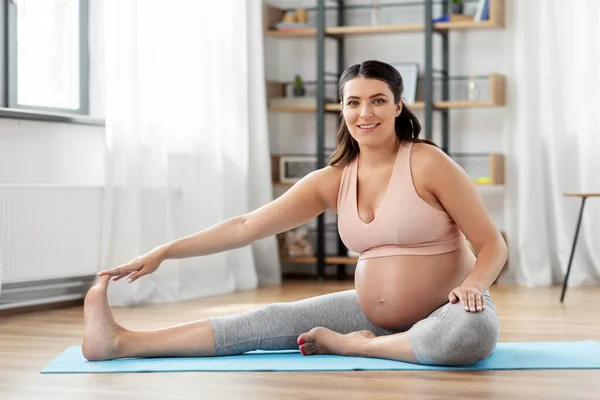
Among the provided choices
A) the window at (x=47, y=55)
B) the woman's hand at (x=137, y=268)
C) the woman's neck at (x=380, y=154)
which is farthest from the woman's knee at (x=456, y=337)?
the window at (x=47, y=55)

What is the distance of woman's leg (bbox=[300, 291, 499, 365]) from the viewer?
8.00ft

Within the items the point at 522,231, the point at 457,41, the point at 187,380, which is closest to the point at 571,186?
the point at 522,231

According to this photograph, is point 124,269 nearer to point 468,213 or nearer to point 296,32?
point 468,213

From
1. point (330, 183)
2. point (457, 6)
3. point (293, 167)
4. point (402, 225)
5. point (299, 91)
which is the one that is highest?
point (457, 6)

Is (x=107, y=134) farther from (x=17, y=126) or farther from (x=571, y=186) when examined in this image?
(x=571, y=186)

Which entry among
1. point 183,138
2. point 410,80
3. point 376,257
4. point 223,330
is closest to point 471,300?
point 376,257

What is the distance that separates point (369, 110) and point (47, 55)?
2.59 meters

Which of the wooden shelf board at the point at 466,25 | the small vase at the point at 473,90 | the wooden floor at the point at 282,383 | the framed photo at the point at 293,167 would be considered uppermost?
the wooden shelf board at the point at 466,25

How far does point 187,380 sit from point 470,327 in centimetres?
70

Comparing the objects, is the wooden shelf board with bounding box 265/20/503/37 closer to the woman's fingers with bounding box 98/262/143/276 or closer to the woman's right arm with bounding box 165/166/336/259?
the woman's right arm with bounding box 165/166/336/259

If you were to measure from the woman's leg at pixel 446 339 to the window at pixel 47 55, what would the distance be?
250 centimetres

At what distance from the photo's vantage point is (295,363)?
8.52 ft

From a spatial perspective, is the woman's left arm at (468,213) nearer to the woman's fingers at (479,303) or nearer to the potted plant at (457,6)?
the woman's fingers at (479,303)

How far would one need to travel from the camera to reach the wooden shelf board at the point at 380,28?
17.4ft
